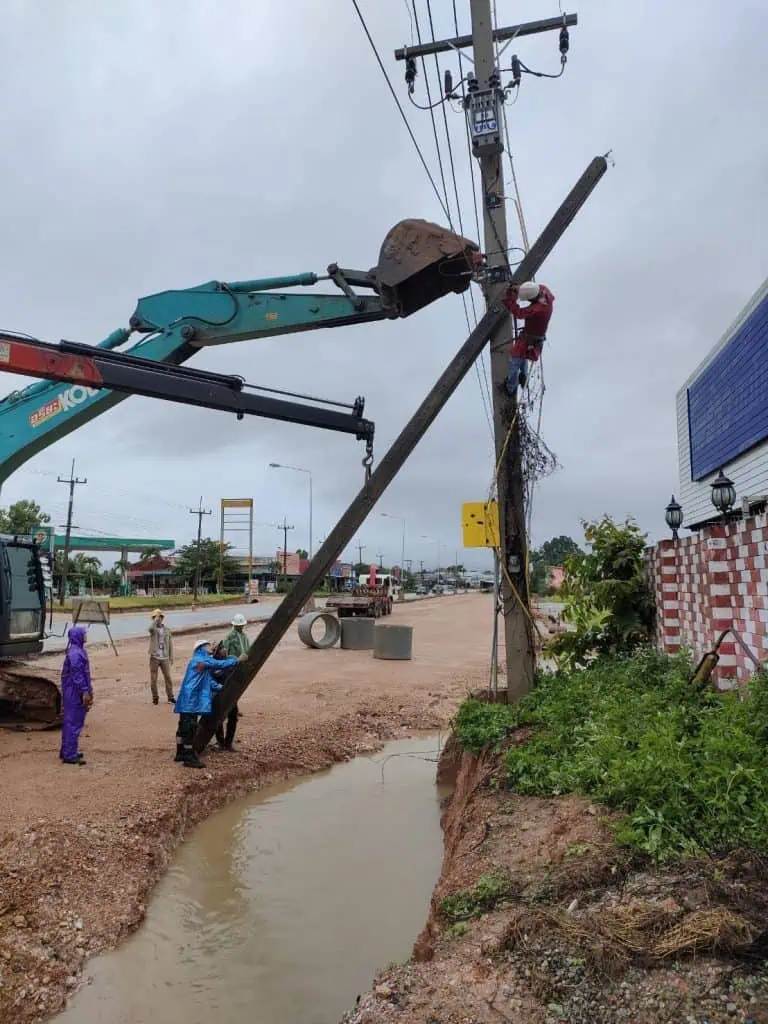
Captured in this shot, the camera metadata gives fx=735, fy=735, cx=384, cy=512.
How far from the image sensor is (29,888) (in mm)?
5121

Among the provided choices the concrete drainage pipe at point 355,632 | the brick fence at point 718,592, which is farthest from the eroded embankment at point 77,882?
the concrete drainage pipe at point 355,632

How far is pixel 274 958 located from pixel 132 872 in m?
1.53

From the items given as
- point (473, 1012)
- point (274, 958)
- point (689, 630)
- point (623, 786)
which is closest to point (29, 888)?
point (274, 958)

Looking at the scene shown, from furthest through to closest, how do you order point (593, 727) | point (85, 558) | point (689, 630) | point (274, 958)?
1. point (85, 558)
2. point (689, 630)
3. point (593, 727)
4. point (274, 958)

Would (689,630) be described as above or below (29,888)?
above

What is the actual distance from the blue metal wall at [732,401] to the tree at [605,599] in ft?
16.3

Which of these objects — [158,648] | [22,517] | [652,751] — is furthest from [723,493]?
[22,517]

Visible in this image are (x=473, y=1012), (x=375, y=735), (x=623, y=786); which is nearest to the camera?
(x=473, y=1012)

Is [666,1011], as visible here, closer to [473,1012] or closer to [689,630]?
[473,1012]

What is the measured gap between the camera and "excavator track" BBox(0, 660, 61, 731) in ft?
31.9

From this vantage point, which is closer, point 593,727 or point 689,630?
point 593,727

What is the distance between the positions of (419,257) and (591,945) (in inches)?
248

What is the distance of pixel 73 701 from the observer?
824cm

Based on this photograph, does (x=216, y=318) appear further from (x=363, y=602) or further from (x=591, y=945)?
(x=363, y=602)
